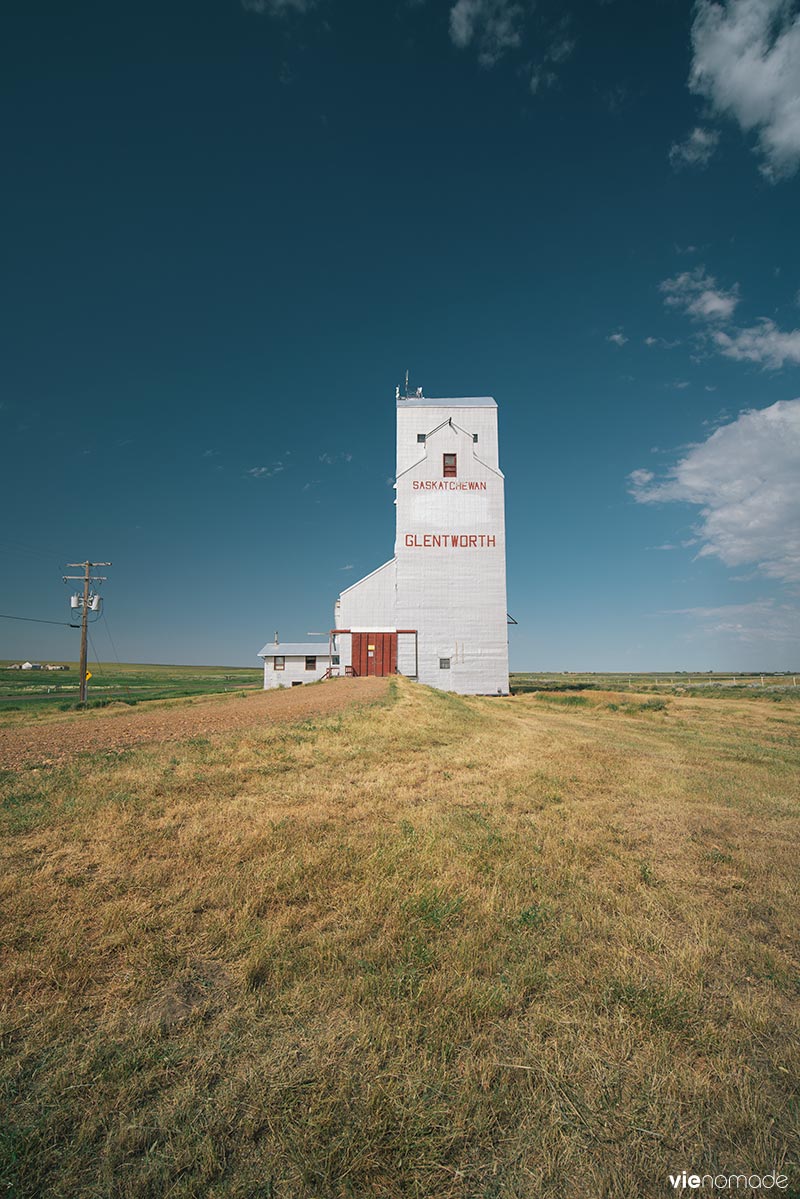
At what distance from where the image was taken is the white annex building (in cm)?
3828

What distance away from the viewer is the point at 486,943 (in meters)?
4.41

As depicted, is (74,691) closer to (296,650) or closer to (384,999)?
(296,650)

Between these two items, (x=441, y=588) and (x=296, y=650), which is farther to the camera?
(x=296, y=650)

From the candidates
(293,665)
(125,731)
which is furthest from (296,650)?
(125,731)

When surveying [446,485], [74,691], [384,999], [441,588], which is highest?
[446,485]

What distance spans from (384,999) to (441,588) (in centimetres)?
3519

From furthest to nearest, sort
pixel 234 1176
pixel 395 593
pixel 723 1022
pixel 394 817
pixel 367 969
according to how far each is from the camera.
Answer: pixel 395 593 → pixel 394 817 → pixel 367 969 → pixel 723 1022 → pixel 234 1176

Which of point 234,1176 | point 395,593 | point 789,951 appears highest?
point 395,593

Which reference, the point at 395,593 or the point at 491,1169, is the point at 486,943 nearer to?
the point at 491,1169

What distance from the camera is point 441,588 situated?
38438mm

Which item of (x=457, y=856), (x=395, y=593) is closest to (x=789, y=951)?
(x=457, y=856)

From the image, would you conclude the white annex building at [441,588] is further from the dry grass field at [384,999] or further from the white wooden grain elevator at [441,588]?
the dry grass field at [384,999]

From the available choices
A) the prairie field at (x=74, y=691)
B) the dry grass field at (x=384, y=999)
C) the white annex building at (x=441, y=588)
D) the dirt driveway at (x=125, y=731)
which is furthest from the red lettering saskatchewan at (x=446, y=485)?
the dry grass field at (x=384, y=999)

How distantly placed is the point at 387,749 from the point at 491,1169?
10432 mm
